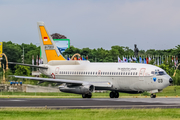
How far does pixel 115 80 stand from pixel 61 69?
10.3m

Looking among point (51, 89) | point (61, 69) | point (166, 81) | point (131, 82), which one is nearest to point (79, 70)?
point (61, 69)

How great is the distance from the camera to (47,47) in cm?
6525

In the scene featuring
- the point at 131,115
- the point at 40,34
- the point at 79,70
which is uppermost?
the point at 40,34

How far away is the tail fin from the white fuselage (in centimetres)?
478

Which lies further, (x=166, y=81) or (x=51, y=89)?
(x=51, y=89)

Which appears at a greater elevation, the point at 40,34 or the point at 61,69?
the point at 40,34

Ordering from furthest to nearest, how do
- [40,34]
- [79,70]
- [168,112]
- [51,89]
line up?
[51,89] < [40,34] < [79,70] < [168,112]

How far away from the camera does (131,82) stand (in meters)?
51.9

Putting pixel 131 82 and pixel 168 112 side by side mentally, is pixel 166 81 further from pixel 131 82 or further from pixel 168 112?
pixel 168 112

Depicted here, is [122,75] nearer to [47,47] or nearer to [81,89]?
[81,89]

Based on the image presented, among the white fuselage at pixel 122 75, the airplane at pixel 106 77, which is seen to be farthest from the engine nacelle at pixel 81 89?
the white fuselage at pixel 122 75

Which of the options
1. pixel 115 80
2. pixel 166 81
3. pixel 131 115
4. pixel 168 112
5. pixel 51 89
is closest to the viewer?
pixel 131 115

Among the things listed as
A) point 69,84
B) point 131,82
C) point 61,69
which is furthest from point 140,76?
point 61,69

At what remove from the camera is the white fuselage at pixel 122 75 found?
50.7 m
